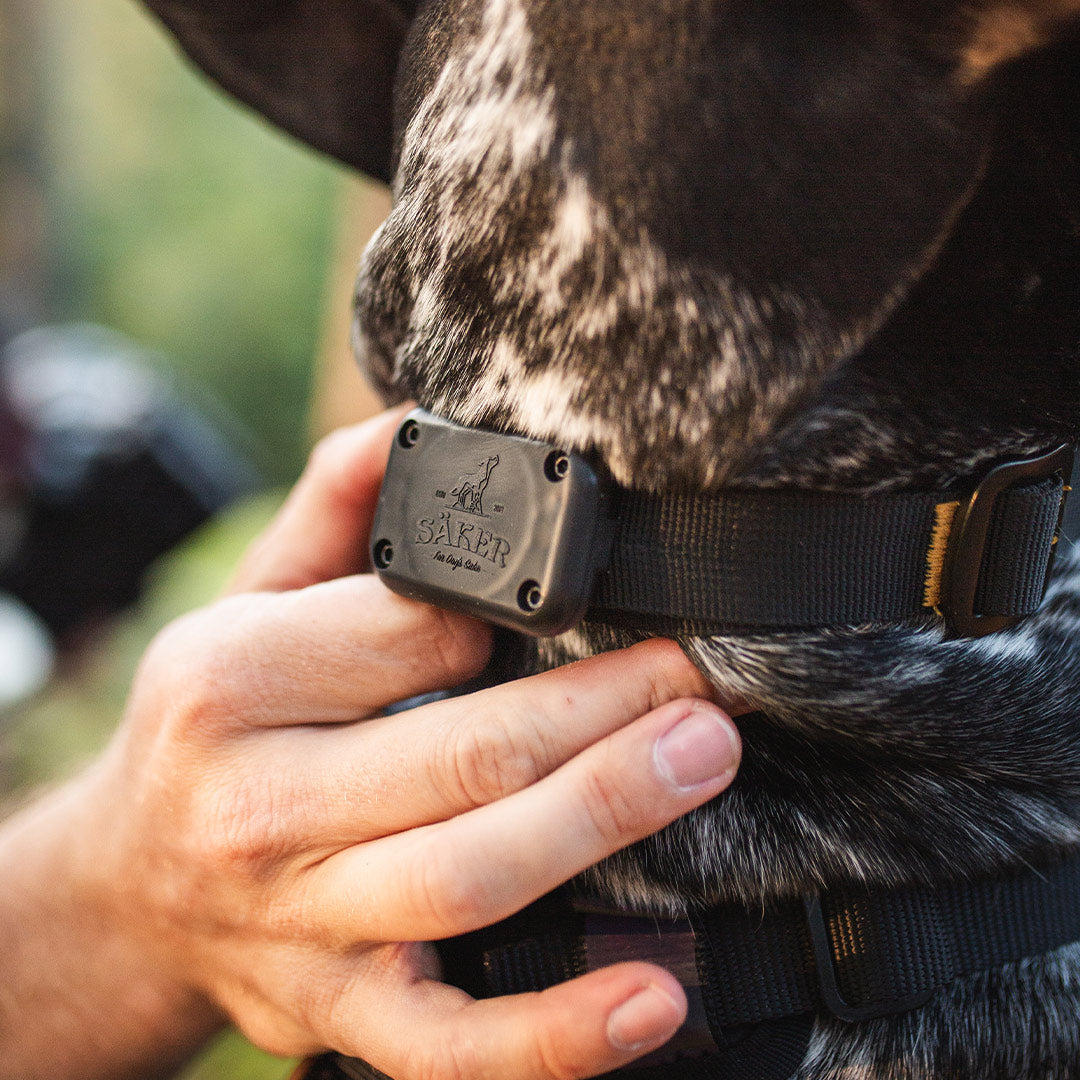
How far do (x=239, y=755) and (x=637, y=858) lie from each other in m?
0.36

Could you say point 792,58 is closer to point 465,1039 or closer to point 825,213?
point 825,213

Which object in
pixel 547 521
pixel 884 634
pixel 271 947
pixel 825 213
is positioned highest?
pixel 825 213

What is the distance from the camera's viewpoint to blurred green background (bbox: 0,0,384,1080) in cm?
1016

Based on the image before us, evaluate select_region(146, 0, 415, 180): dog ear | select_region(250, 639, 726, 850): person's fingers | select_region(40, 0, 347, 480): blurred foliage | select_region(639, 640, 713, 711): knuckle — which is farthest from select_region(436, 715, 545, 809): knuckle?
select_region(40, 0, 347, 480): blurred foliage

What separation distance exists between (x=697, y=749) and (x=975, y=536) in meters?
0.26

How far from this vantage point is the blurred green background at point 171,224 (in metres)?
10.2

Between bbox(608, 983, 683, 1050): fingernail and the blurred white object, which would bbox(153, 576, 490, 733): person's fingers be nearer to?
bbox(608, 983, 683, 1050): fingernail

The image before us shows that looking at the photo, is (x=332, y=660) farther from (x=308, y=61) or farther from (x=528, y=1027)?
(x=308, y=61)

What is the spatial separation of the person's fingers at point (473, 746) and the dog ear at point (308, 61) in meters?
0.82

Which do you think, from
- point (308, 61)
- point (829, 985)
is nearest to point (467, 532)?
point (829, 985)

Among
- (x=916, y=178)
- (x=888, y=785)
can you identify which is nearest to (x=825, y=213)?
(x=916, y=178)

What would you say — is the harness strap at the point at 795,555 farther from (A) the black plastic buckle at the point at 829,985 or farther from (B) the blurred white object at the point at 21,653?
(B) the blurred white object at the point at 21,653

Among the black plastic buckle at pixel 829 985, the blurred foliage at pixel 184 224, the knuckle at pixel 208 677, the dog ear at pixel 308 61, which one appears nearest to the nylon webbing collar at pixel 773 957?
the black plastic buckle at pixel 829 985

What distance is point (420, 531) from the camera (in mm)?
795
